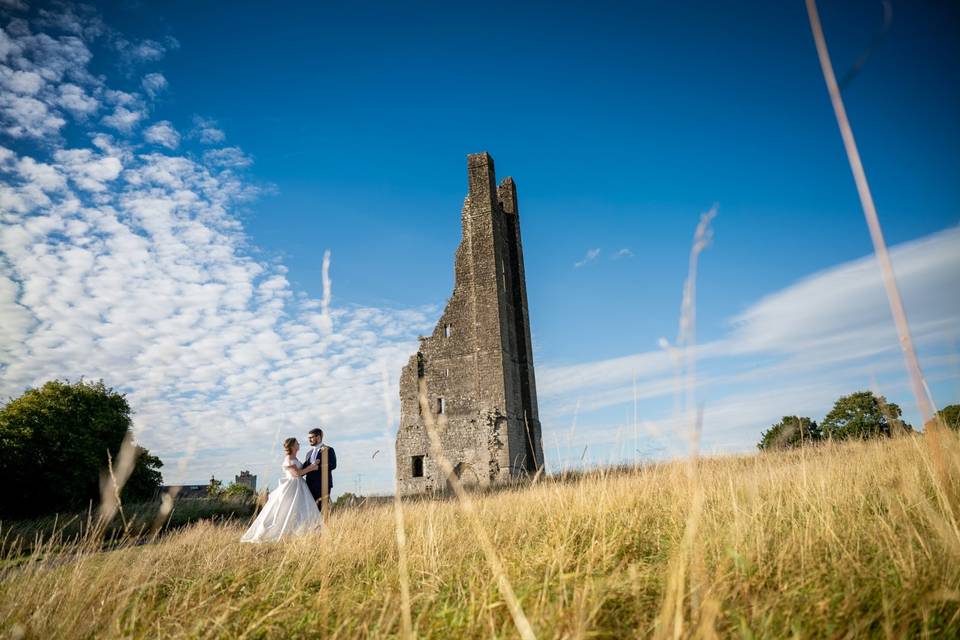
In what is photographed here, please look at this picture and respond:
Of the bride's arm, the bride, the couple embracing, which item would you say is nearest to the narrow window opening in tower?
the couple embracing

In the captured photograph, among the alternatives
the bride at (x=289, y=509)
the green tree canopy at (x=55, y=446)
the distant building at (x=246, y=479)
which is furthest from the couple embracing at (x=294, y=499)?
the distant building at (x=246, y=479)

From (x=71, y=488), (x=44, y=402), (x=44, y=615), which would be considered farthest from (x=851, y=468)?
(x=44, y=402)

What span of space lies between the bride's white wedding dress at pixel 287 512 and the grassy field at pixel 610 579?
173 cm

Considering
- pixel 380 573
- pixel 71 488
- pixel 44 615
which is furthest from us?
pixel 71 488

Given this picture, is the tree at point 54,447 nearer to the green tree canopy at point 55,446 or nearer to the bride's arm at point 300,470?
the green tree canopy at point 55,446

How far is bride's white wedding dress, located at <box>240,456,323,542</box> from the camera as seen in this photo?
6.00 meters

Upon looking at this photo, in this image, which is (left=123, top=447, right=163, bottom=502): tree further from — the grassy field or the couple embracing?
the grassy field

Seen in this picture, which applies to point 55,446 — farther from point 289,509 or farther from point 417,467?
point 289,509

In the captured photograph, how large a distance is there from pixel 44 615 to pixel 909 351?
163 inches

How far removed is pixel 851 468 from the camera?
14.4ft

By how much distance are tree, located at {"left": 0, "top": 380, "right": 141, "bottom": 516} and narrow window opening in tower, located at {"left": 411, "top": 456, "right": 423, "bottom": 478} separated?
32.3 ft

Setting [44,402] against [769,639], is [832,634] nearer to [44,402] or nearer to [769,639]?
[769,639]

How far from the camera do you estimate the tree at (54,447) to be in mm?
13656

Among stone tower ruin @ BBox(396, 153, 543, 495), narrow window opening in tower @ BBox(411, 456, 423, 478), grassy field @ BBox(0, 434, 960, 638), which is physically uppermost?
stone tower ruin @ BBox(396, 153, 543, 495)
